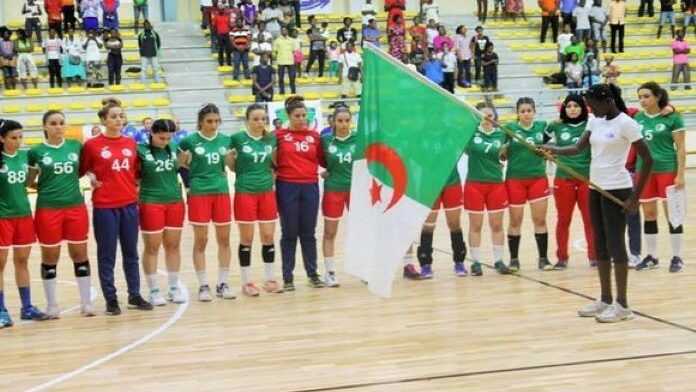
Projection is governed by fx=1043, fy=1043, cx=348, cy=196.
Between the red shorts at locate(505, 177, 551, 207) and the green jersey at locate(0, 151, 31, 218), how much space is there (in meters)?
4.33

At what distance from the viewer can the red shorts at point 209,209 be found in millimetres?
8820

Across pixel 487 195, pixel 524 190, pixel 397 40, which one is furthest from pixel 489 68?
pixel 487 195

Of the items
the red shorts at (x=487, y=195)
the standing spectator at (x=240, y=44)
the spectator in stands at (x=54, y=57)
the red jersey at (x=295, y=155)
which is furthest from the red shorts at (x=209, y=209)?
the standing spectator at (x=240, y=44)

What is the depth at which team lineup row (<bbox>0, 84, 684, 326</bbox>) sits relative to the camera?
26.8 ft

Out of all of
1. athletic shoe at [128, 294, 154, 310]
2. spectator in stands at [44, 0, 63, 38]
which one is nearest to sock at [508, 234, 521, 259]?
athletic shoe at [128, 294, 154, 310]

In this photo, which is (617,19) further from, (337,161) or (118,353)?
(118,353)

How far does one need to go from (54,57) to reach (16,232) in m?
14.4

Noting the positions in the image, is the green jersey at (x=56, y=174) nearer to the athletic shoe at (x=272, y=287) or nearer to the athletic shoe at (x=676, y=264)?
the athletic shoe at (x=272, y=287)

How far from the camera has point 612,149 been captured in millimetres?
7398

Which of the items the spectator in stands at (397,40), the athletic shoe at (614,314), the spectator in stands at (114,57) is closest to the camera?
the athletic shoe at (614,314)

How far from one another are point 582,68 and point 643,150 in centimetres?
1667

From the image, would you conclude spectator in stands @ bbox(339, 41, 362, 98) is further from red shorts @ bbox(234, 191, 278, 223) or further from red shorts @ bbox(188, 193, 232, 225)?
red shorts @ bbox(188, 193, 232, 225)

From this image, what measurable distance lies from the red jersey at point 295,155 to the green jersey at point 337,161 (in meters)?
0.16

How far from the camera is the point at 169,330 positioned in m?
7.85
